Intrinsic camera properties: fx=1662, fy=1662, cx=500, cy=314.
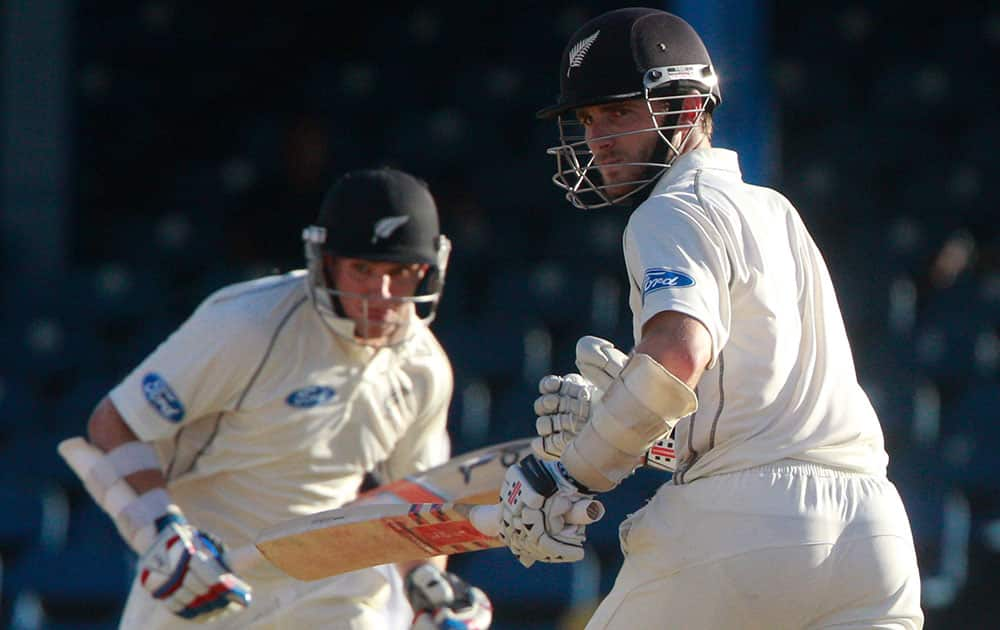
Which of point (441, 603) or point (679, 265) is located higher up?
point (679, 265)

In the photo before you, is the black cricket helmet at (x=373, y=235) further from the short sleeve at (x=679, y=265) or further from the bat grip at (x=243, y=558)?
the short sleeve at (x=679, y=265)

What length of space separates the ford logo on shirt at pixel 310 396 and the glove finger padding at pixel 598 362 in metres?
1.20

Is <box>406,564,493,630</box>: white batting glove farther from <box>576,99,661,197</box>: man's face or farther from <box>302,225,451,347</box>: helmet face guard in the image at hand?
<box>576,99,661,197</box>: man's face

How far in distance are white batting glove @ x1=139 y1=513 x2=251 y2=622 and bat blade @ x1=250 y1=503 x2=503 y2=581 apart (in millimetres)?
221

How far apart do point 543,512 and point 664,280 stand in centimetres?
41

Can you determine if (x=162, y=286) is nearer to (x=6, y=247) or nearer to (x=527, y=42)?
(x=6, y=247)

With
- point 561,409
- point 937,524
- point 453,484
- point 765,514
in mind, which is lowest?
point 937,524

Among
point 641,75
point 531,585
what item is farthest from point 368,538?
point 531,585

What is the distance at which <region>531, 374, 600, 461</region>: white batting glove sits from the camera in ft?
9.15

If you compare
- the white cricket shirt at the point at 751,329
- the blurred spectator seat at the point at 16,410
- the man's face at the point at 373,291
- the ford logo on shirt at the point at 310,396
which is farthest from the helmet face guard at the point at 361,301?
the blurred spectator seat at the point at 16,410

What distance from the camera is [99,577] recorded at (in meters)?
6.19

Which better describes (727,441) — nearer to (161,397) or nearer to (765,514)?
(765,514)

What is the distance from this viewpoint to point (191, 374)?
3775 millimetres

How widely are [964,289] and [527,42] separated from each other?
3387 mm
